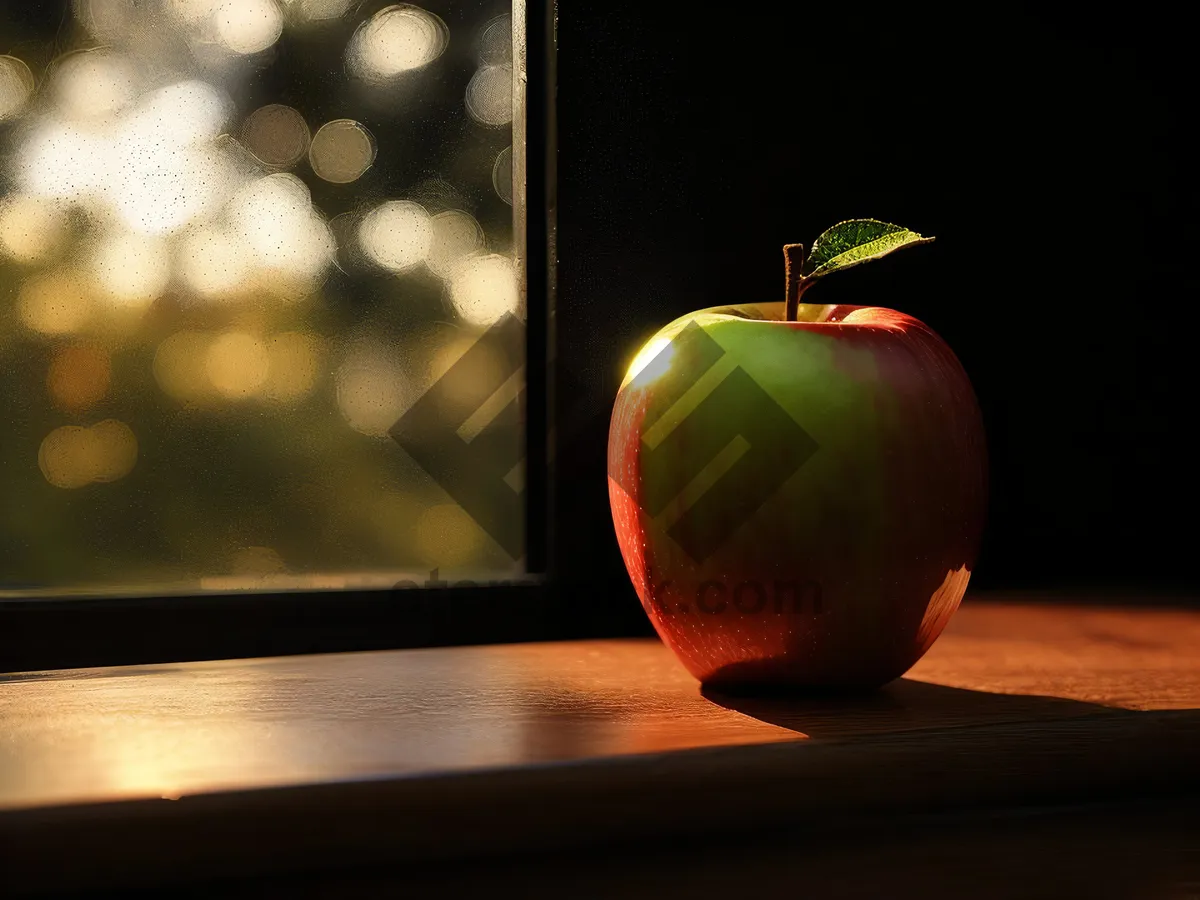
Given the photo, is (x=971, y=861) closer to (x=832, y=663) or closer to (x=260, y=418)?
(x=832, y=663)

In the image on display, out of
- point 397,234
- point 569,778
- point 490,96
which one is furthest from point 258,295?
point 569,778

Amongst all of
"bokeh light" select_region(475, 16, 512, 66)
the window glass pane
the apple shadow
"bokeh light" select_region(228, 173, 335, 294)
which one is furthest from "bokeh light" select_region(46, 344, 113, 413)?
the apple shadow

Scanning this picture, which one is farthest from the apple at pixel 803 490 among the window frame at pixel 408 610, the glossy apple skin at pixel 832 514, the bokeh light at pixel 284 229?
the bokeh light at pixel 284 229

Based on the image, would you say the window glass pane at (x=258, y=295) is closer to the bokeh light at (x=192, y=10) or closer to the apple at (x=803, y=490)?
the bokeh light at (x=192, y=10)

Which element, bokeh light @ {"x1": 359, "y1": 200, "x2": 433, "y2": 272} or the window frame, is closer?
the window frame

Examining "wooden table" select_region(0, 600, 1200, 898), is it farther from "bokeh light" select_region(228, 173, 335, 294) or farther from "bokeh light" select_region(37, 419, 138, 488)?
"bokeh light" select_region(228, 173, 335, 294)

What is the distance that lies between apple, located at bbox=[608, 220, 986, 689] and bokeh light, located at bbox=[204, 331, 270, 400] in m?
0.32

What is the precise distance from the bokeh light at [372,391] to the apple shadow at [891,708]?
0.33 meters

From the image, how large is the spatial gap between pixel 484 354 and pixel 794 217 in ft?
0.86

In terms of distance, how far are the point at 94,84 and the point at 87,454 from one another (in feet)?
0.82

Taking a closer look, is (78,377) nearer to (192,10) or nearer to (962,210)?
(192,10)

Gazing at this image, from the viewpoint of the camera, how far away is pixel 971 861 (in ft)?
1.82

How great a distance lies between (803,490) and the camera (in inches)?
24.6

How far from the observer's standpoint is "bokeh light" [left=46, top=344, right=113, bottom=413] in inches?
32.5
